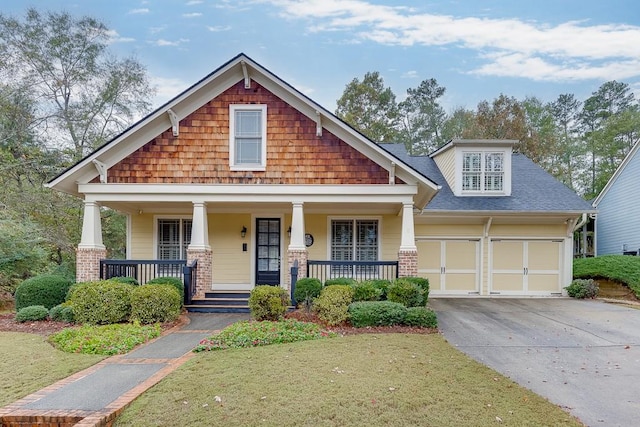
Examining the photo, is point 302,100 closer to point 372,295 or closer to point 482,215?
point 372,295

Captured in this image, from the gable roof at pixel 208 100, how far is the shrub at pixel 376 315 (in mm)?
3840

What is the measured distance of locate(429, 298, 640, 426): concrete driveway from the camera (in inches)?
188


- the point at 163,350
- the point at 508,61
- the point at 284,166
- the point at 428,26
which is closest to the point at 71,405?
the point at 163,350

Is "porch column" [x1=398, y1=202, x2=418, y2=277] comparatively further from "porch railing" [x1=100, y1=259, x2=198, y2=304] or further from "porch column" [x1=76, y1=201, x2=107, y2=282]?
"porch column" [x1=76, y1=201, x2=107, y2=282]

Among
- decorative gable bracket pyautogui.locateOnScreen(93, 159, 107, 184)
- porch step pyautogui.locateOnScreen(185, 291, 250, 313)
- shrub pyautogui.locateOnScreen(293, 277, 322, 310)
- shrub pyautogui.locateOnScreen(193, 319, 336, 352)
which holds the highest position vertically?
decorative gable bracket pyautogui.locateOnScreen(93, 159, 107, 184)

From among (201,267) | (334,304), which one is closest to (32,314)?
(201,267)

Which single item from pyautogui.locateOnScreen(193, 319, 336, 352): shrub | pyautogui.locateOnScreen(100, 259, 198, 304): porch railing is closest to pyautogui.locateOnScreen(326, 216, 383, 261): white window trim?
pyautogui.locateOnScreen(100, 259, 198, 304): porch railing

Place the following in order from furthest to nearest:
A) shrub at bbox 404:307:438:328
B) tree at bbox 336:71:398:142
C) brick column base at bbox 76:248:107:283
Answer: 1. tree at bbox 336:71:398:142
2. brick column base at bbox 76:248:107:283
3. shrub at bbox 404:307:438:328

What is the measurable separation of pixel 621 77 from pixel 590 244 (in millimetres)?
16420

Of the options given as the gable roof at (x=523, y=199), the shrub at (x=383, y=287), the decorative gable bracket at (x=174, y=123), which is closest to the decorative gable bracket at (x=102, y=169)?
the decorative gable bracket at (x=174, y=123)

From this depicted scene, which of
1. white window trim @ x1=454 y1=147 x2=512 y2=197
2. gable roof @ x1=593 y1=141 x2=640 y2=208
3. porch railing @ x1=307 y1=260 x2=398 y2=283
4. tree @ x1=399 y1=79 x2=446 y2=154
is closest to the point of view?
porch railing @ x1=307 y1=260 x2=398 y2=283

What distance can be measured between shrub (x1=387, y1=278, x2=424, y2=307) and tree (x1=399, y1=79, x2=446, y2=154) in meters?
23.4

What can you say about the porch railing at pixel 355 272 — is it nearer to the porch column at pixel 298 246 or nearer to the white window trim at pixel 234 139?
the porch column at pixel 298 246

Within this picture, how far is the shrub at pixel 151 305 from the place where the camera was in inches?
346
